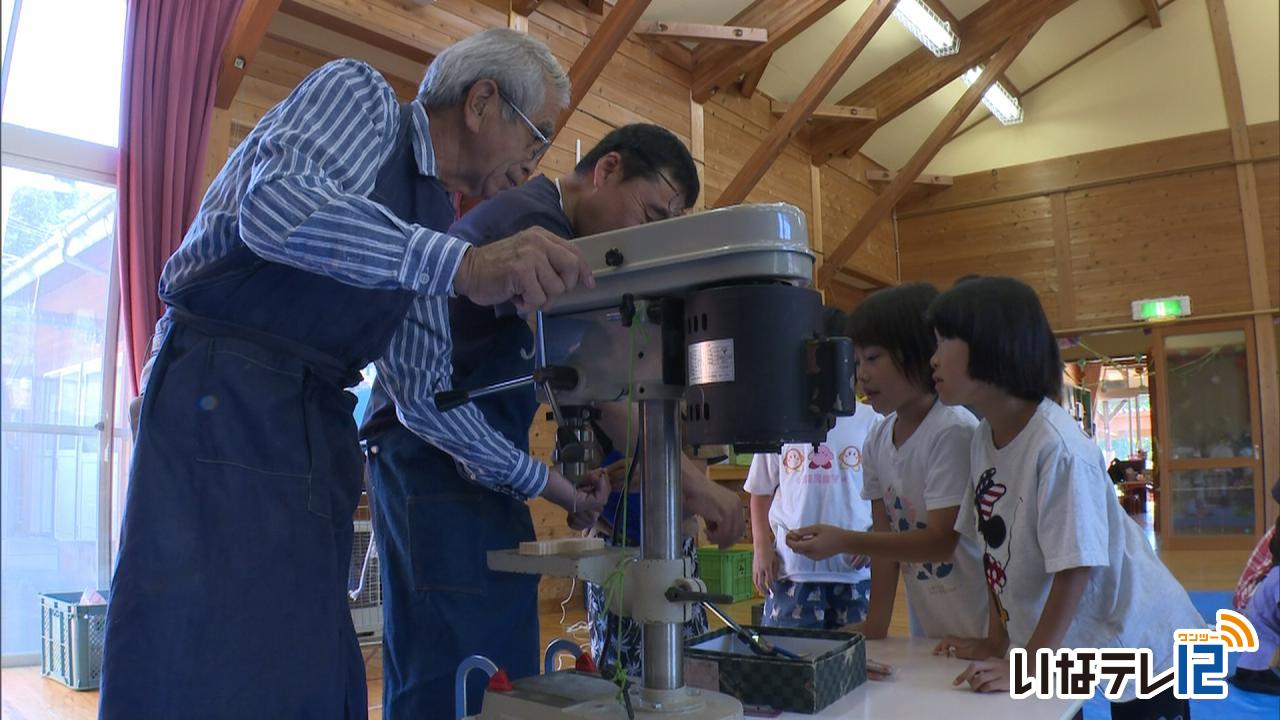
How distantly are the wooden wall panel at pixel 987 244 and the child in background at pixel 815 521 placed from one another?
7.97 meters

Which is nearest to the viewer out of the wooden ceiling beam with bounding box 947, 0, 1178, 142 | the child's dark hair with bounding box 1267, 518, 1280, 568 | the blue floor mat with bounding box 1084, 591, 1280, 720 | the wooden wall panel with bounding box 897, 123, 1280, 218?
the blue floor mat with bounding box 1084, 591, 1280, 720

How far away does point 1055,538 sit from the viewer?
4.34ft

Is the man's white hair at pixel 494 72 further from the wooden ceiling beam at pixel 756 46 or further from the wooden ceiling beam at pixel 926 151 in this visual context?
the wooden ceiling beam at pixel 926 151

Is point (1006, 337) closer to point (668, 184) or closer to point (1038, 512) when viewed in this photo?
point (1038, 512)

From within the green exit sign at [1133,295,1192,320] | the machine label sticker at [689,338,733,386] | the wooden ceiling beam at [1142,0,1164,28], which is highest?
the wooden ceiling beam at [1142,0,1164,28]

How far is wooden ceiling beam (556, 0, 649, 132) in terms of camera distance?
18.6ft

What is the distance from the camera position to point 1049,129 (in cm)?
1062

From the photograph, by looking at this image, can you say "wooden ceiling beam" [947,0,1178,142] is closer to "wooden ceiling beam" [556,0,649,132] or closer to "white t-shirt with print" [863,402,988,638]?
"wooden ceiling beam" [556,0,649,132]

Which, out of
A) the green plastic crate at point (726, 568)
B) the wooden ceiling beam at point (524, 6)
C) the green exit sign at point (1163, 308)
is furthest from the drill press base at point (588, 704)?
the green exit sign at point (1163, 308)

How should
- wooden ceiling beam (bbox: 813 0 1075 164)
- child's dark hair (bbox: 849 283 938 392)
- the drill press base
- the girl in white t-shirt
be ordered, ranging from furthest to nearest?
wooden ceiling beam (bbox: 813 0 1075 164) < child's dark hair (bbox: 849 283 938 392) < the girl in white t-shirt < the drill press base

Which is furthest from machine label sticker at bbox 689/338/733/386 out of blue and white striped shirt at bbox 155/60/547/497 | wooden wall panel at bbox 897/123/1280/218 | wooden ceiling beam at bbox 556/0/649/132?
wooden wall panel at bbox 897/123/1280/218

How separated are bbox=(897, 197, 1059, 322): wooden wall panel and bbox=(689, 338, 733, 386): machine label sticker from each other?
1007cm

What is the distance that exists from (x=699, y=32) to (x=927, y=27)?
2.62 m

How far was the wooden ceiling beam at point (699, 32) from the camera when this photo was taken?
6945 millimetres
